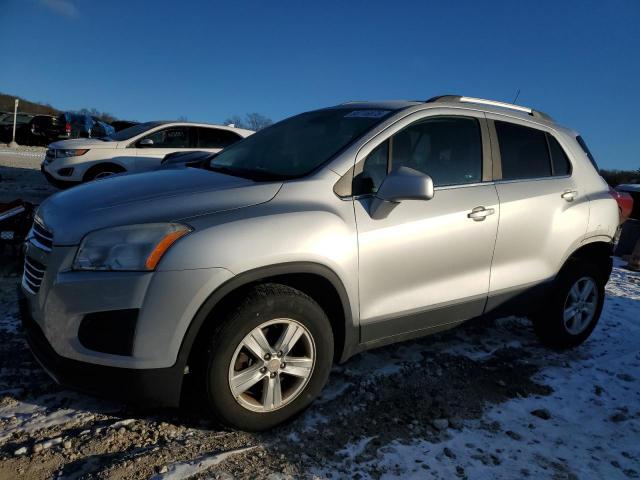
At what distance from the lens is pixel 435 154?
322 cm

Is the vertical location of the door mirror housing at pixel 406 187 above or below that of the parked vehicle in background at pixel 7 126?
below

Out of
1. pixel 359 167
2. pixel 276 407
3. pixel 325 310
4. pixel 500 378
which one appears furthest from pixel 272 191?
pixel 500 378

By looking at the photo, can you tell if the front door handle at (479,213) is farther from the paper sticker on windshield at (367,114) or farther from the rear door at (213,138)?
the rear door at (213,138)

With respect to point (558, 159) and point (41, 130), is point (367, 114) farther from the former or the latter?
point (41, 130)

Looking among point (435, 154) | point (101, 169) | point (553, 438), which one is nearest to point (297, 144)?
point (435, 154)

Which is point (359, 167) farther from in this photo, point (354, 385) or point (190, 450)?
point (190, 450)

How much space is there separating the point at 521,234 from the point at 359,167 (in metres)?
1.34

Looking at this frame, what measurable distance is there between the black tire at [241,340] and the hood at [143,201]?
47cm

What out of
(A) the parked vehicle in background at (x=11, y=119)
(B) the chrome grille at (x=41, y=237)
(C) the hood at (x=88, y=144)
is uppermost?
(A) the parked vehicle in background at (x=11, y=119)

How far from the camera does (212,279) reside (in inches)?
89.5

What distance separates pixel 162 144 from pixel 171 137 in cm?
21

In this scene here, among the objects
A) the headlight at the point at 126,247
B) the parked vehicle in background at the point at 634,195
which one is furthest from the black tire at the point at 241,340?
the parked vehicle in background at the point at 634,195

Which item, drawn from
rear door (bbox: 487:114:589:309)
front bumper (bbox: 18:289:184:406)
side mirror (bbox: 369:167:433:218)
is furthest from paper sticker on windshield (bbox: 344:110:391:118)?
front bumper (bbox: 18:289:184:406)

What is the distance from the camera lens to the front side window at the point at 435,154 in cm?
293
